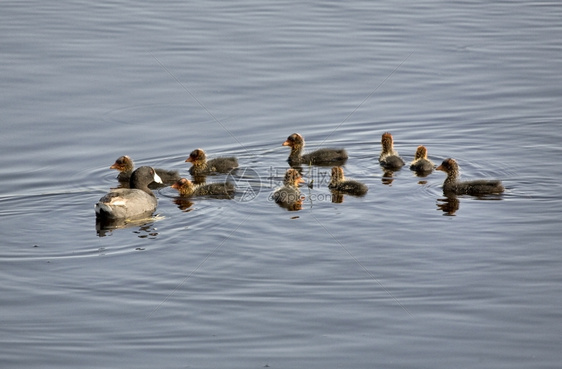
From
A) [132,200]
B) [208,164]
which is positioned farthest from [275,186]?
[132,200]

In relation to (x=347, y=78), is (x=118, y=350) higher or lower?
lower

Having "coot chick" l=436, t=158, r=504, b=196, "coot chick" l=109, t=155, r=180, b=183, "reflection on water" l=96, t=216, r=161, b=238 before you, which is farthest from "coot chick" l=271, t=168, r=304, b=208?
"coot chick" l=436, t=158, r=504, b=196

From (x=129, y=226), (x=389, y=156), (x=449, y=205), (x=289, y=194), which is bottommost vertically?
(x=129, y=226)

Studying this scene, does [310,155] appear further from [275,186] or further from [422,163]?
[422,163]

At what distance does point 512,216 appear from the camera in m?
10.6

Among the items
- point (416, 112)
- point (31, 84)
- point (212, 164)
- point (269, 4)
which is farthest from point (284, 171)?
point (269, 4)

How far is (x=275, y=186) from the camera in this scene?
479 inches

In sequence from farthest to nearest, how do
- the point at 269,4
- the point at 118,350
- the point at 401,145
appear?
the point at 269,4
the point at 401,145
the point at 118,350

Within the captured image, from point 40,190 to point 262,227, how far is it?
323 centimetres

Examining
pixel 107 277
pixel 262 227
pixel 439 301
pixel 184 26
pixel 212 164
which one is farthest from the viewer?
pixel 184 26

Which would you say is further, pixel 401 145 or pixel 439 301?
pixel 401 145

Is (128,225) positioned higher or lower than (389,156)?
lower

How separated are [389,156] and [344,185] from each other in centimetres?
134

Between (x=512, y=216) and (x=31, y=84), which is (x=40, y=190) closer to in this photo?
(x=31, y=84)
